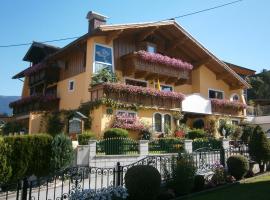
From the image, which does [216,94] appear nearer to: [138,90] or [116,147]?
[138,90]

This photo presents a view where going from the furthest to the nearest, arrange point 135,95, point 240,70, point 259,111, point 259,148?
point 240,70, point 259,111, point 135,95, point 259,148

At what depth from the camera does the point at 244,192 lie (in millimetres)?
11953

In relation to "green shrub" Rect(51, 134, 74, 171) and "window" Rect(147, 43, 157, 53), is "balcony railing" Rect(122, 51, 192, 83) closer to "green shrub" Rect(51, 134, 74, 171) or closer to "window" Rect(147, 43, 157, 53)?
"window" Rect(147, 43, 157, 53)

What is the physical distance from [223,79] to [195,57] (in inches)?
182

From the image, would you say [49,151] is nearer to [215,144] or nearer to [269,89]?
[215,144]

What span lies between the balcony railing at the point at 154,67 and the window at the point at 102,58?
127 cm

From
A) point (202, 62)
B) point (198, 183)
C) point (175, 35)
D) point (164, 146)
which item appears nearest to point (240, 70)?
point (202, 62)

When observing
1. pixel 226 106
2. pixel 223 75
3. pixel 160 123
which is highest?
pixel 223 75

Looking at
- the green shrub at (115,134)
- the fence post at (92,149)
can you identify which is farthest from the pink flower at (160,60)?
→ the fence post at (92,149)

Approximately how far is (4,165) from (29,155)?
1.49 m

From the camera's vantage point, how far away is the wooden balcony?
1030 inches

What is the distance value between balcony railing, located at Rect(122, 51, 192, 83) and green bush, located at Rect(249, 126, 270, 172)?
11639 mm

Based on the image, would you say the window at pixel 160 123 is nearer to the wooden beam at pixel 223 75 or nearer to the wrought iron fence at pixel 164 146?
the wrought iron fence at pixel 164 146

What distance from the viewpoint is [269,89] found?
5584 cm
